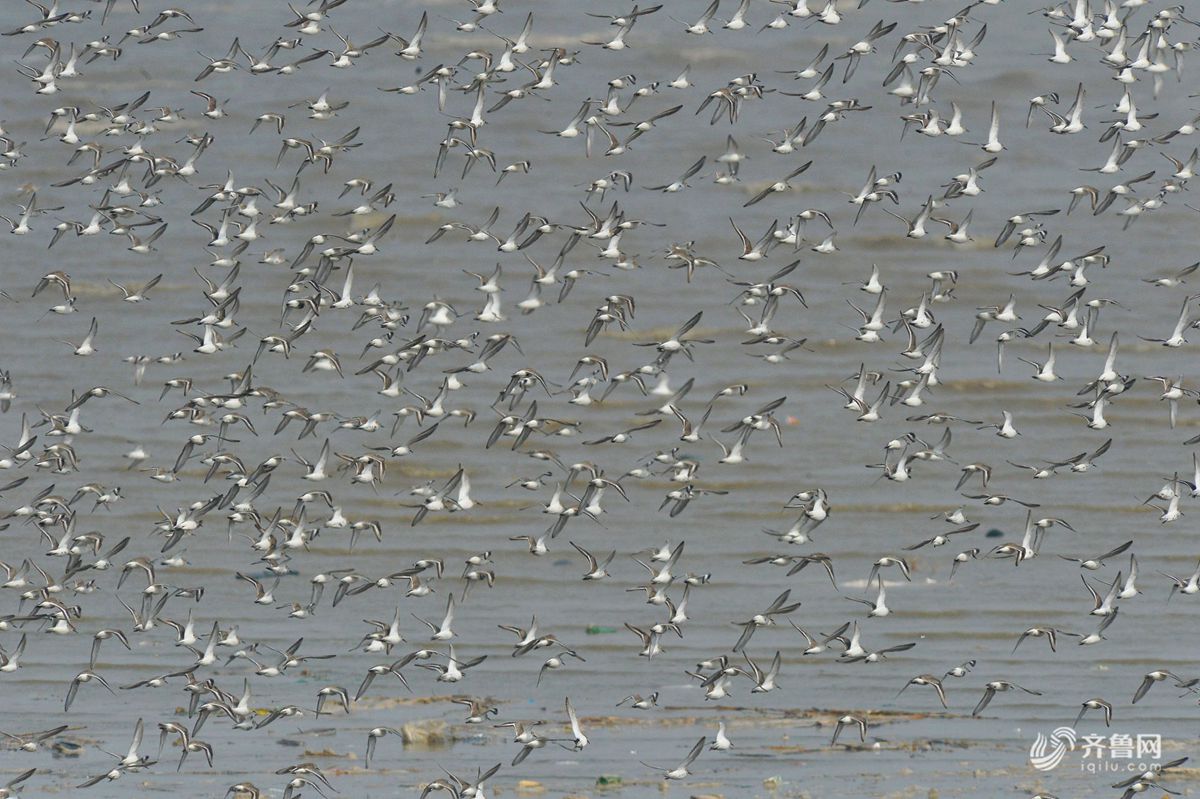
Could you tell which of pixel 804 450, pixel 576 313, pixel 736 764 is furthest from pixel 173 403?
pixel 736 764

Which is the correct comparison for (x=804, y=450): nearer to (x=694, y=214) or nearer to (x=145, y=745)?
(x=694, y=214)

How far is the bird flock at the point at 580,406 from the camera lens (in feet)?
70.7

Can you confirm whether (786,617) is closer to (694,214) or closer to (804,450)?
(804,450)

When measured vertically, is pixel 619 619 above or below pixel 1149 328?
above

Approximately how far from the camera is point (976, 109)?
4178 cm

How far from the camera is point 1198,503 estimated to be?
2823cm

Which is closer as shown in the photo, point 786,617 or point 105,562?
point 786,617

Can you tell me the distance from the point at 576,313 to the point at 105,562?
32.9 ft

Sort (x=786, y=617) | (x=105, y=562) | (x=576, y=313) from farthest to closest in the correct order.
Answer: (x=576, y=313) < (x=105, y=562) < (x=786, y=617)

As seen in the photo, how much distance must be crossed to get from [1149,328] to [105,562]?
1597cm

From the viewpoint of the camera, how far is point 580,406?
31.6 metres

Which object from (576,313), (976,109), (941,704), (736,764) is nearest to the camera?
(736,764)

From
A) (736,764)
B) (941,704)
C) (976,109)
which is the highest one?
(736,764)

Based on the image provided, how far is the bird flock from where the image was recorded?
2156 cm
